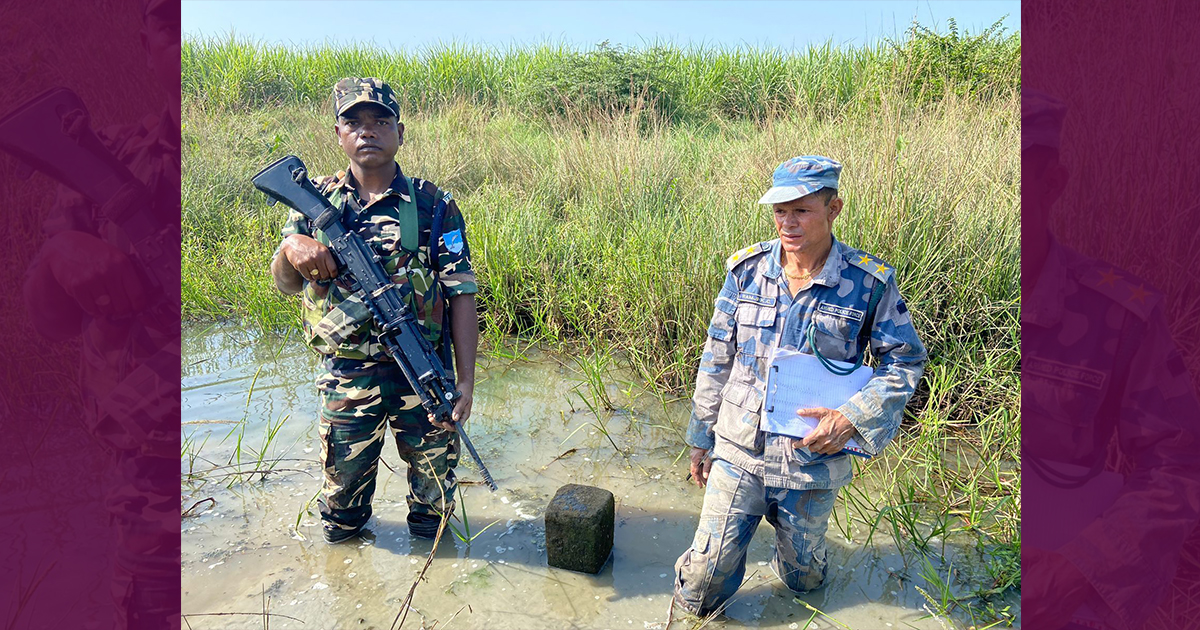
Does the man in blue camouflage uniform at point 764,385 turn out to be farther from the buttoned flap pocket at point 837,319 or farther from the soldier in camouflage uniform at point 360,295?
the soldier in camouflage uniform at point 360,295

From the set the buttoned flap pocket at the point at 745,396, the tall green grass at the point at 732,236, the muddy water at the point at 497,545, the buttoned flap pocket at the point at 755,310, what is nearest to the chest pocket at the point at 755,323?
the buttoned flap pocket at the point at 755,310

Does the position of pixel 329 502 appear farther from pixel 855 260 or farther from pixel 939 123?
pixel 939 123

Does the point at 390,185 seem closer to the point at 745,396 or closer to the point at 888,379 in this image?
the point at 745,396

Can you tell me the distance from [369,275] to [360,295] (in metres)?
0.09

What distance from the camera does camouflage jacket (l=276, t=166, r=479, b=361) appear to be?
2.84 metres

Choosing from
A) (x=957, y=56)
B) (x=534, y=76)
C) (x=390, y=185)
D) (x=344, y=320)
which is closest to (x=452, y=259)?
(x=390, y=185)
